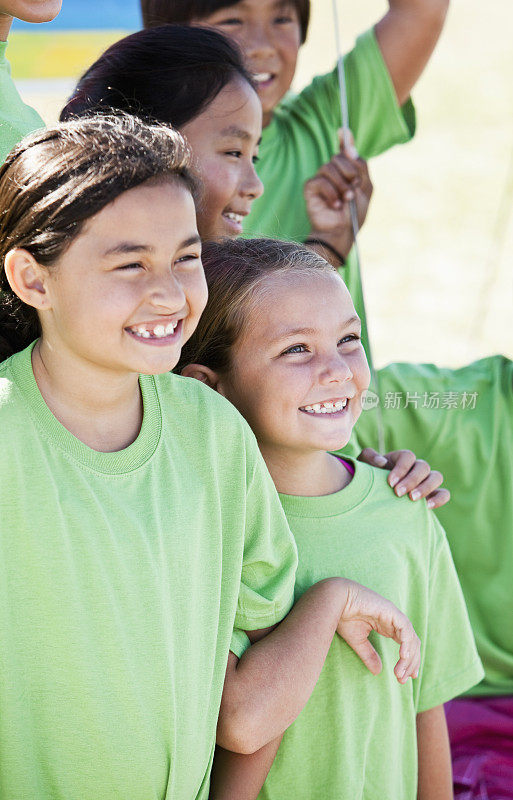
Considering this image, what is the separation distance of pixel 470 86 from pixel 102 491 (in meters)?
6.67

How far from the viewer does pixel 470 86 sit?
7.00 meters

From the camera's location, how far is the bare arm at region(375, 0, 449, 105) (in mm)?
2107

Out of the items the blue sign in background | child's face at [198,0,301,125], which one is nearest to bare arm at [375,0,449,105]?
child's face at [198,0,301,125]

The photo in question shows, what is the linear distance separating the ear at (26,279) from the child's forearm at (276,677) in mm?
447

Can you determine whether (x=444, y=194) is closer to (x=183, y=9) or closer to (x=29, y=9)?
(x=183, y=9)

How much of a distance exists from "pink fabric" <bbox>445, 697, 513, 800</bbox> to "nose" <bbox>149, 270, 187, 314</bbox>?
1077mm

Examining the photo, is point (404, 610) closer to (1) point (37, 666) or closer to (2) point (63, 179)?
(1) point (37, 666)

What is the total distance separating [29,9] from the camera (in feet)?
4.39

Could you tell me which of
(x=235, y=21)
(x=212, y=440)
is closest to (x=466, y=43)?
(x=235, y=21)

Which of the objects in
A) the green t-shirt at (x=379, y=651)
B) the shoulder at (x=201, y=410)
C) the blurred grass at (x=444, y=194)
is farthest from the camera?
the blurred grass at (x=444, y=194)

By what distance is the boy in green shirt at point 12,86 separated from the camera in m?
1.29

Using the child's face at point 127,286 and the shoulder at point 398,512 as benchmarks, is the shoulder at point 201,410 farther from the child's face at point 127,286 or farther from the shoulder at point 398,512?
the shoulder at point 398,512

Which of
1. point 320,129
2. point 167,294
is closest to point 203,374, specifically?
point 167,294

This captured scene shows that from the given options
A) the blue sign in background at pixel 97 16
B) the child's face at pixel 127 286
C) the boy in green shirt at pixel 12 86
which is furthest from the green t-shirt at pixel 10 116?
the blue sign in background at pixel 97 16
